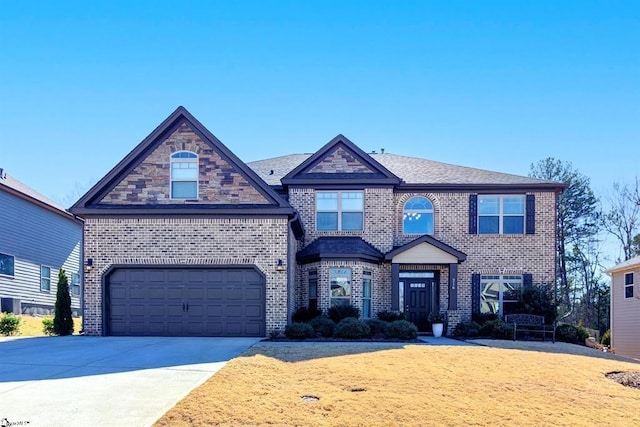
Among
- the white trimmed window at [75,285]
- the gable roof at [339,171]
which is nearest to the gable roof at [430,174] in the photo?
the gable roof at [339,171]

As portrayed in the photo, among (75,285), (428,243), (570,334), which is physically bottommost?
(570,334)

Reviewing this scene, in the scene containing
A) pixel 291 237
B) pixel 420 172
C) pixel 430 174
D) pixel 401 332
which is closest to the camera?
pixel 401 332

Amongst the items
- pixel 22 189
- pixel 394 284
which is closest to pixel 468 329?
pixel 394 284

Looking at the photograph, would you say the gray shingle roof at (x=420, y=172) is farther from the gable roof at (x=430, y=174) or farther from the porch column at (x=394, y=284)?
the porch column at (x=394, y=284)

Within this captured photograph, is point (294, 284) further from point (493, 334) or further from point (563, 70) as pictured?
point (563, 70)

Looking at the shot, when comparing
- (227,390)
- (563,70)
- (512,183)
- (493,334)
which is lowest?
(493,334)

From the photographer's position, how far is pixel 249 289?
611 inches

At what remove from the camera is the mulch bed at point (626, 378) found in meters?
9.40

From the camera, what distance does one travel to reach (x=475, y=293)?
62.7 ft

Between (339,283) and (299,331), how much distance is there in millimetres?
3525

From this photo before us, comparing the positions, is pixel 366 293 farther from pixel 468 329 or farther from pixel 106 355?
pixel 106 355

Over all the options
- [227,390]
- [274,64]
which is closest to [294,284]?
[274,64]

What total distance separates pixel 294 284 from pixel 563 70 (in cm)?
1175

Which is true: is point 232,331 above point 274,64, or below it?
below
